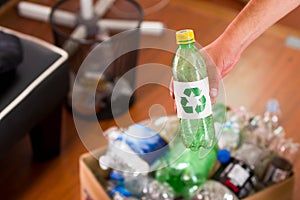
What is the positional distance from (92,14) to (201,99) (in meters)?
1.24

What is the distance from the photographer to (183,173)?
1.46 meters

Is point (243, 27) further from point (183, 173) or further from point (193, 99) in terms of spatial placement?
point (183, 173)

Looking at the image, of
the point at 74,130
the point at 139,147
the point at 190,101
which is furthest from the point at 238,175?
the point at 74,130

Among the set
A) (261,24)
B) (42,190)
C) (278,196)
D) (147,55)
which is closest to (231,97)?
(147,55)

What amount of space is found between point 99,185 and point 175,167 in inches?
7.8

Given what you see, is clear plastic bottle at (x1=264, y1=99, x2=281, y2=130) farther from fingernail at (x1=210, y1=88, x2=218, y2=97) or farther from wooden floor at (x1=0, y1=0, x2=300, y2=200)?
fingernail at (x1=210, y1=88, x2=218, y2=97)

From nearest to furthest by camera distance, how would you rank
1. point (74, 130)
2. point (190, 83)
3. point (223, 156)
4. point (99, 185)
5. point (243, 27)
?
point (190, 83) < point (243, 27) < point (99, 185) < point (223, 156) < point (74, 130)

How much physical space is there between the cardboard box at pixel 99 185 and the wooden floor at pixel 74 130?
6 centimetres

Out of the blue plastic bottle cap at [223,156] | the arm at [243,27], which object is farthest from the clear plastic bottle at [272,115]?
the arm at [243,27]

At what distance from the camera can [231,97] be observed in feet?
6.65

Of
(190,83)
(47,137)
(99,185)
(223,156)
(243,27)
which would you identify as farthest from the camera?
(47,137)

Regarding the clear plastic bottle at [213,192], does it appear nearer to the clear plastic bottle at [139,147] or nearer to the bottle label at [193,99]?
the clear plastic bottle at [139,147]

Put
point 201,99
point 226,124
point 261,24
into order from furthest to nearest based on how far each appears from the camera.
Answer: point 226,124 → point 261,24 → point 201,99

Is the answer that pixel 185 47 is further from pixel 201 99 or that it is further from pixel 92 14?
pixel 92 14
